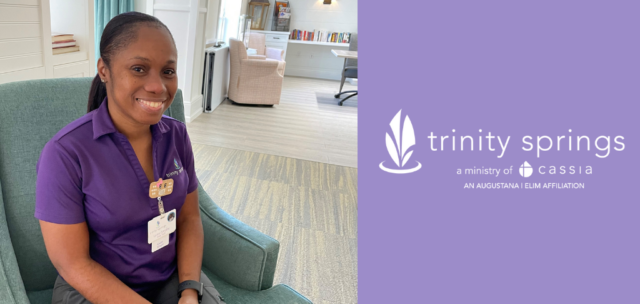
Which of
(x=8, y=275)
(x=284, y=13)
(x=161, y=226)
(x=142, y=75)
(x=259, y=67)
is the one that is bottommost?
(x=259, y=67)

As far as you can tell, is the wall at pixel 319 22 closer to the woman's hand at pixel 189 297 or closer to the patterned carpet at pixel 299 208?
the patterned carpet at pixel 299 208

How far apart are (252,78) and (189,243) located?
4.40m

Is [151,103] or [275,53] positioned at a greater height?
[151,103]

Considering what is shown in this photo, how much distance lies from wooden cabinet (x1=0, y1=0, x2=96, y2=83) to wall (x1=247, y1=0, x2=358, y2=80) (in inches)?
238

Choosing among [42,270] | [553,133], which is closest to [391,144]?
[553,133]

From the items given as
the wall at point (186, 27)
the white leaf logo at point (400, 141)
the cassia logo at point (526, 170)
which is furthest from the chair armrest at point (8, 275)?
the wall at point (186, 27)

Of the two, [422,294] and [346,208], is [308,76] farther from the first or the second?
[422,294]

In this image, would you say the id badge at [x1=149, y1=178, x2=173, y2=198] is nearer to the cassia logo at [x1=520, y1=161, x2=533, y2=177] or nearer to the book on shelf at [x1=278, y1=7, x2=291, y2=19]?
the cassia logo at [x1=520, y1=161, x2=533, y2=177]

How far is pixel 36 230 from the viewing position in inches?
38.6

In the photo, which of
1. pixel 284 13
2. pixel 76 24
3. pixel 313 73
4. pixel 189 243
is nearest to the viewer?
pixel 189 243

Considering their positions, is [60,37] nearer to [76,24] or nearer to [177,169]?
[76,24]

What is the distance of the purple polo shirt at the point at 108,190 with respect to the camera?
0.79m

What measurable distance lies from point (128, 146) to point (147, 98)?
0.41 feet

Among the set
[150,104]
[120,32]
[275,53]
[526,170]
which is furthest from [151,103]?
[275,53]
